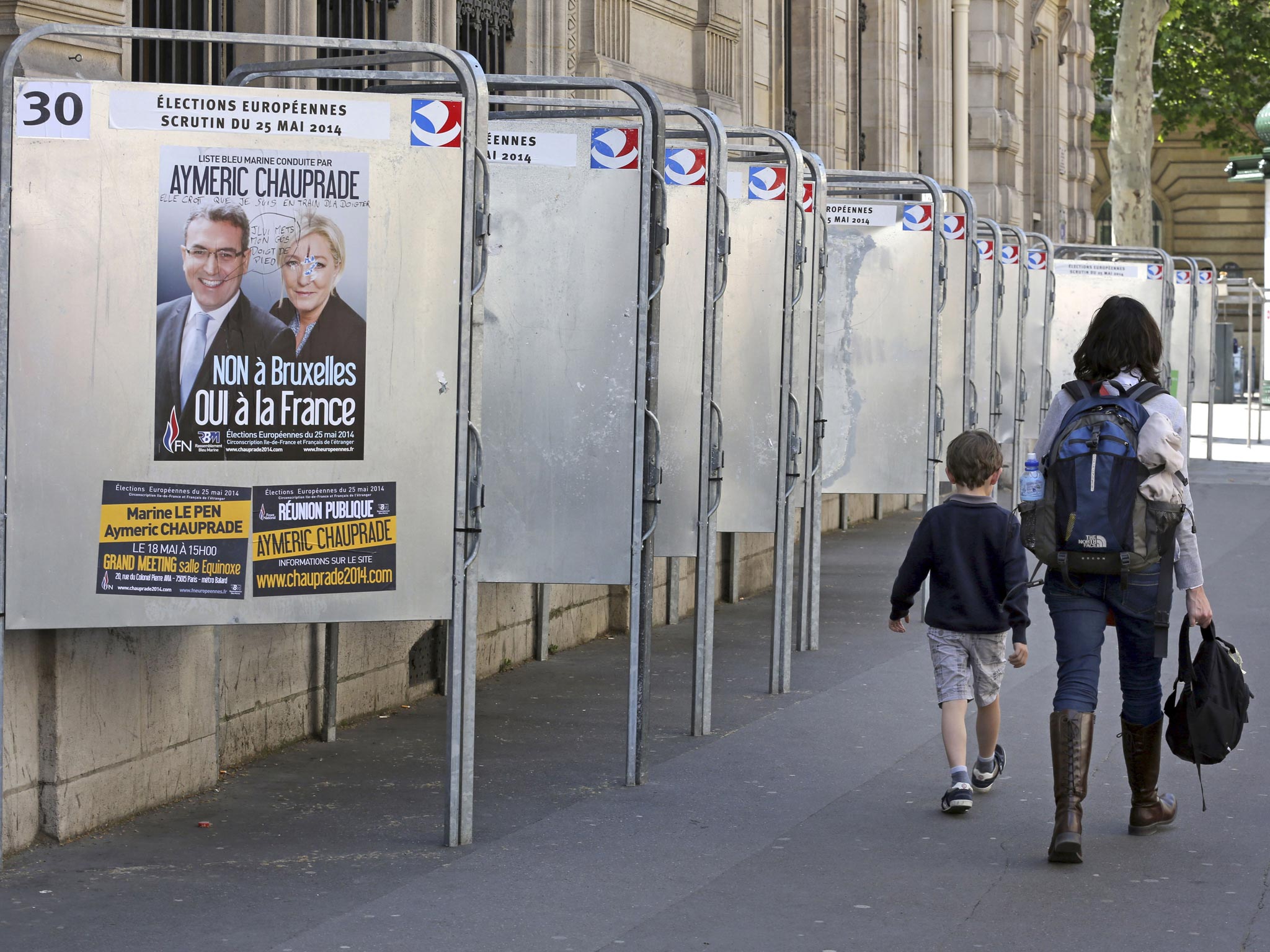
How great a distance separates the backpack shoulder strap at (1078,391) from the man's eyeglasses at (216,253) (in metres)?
2.37

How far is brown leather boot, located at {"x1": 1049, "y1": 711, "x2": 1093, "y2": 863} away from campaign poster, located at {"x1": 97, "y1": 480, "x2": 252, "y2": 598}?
2.31 metres

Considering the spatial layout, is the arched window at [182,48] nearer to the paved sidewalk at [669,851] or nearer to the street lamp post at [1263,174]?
the paved sidewalk at [669,851]

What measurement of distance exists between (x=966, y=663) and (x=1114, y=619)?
2.34ft

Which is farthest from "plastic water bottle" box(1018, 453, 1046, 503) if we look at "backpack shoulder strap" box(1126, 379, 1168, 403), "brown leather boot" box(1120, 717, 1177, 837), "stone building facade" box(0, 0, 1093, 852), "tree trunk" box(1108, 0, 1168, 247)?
"tree trunk" box(1108, 0, 1168, 247)

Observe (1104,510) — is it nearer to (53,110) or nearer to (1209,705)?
(1209,705)

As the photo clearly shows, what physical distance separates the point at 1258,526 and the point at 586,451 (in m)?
10.3

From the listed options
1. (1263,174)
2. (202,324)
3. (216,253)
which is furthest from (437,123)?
(1263,174)

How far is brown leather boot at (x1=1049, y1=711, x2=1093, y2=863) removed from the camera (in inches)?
211

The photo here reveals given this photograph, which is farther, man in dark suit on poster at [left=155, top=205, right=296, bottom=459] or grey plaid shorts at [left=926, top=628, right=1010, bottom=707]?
grey plaid shorts at [left=926, top=628, right=1010, bottom=707]

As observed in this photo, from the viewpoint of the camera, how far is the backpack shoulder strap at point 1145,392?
18.1ft

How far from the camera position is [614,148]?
20.7 feet

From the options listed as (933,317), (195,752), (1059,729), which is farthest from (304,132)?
(933,317)

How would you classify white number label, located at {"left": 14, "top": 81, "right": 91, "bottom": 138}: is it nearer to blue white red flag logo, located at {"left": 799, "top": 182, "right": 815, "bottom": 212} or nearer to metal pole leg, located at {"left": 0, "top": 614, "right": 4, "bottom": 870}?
metal pole leg, located at {"left": 0, "top": 614, "right": 4, "bottom": 870}

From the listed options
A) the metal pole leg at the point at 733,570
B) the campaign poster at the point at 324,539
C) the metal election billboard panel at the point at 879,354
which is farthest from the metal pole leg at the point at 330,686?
the metal pole leg at the point at 733,570
